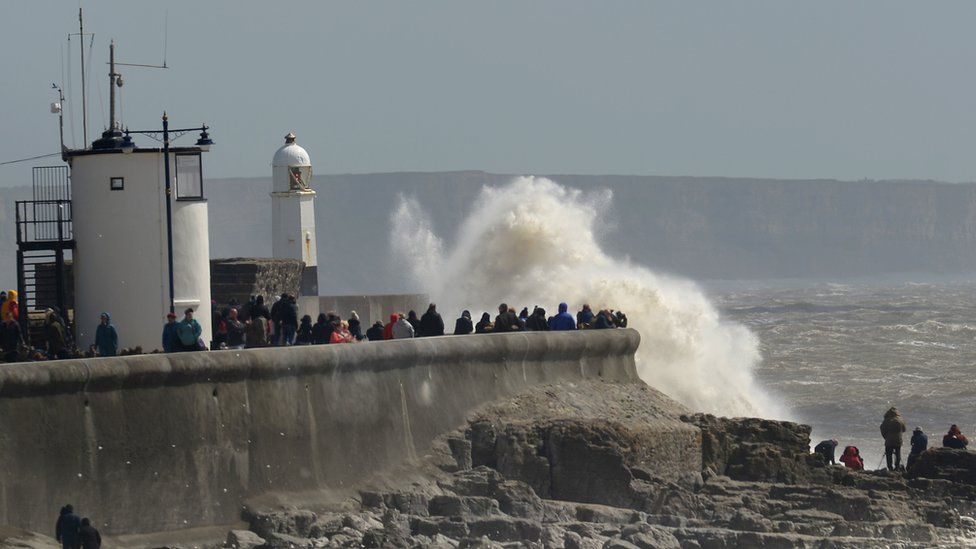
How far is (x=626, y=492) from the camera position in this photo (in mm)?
13469

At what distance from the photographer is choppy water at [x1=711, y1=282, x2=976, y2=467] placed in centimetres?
2823

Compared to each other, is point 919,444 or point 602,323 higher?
point 602,323

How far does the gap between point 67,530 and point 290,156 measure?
13490mm

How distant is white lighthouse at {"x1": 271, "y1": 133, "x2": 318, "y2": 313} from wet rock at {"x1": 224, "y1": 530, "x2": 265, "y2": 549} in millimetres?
11668

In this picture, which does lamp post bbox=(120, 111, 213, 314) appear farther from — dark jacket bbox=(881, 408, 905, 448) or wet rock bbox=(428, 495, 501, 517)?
dark jacket bbox=(881, 408, 905, 448)

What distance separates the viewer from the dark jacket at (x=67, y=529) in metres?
10.5

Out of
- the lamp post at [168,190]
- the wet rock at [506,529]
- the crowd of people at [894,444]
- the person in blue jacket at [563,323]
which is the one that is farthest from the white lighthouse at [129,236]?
the crowd of people at [894,444]

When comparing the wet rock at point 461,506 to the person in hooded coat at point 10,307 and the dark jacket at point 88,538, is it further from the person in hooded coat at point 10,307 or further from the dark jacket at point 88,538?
the person in hooded coat at point 10,307

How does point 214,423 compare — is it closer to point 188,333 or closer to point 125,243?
point 188,333

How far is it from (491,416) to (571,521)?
1.75 meters

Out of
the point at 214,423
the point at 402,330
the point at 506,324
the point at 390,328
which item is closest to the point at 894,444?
the point at 506,324

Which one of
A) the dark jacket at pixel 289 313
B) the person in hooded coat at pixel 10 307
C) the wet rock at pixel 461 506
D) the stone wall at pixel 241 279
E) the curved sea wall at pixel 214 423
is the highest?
the stone wall at pixel 241 279

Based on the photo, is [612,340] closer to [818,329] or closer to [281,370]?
[281,370]

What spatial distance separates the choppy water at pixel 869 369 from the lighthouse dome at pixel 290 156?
26.0 ft
